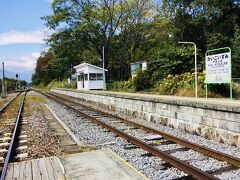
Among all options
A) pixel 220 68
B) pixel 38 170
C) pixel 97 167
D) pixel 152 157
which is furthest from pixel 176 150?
pixel 220 68

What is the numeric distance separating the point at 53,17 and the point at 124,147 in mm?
43018

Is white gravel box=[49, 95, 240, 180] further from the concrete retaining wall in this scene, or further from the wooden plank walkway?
the wooden plank walkway

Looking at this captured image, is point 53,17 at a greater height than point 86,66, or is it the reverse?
point 53,17

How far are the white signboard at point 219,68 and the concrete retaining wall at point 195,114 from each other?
93 centimetres

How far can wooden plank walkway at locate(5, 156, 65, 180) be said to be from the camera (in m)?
5.89

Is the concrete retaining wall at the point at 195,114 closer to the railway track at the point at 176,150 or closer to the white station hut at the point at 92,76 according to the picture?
the railway track at the point at 176,150

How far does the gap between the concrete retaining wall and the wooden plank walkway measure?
14.8 ft

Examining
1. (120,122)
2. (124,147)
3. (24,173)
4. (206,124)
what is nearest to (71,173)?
(24,173)

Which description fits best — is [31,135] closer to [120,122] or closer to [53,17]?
[120,122]

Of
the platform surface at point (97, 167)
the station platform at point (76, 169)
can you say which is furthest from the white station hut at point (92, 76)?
the station platform at point (76, 169)

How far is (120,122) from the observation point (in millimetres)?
13430

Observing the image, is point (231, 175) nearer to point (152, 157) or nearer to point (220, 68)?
point (152, 157)

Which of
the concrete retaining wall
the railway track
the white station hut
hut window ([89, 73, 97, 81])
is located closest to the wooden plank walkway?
the railway track

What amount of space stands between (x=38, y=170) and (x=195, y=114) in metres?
5.63
